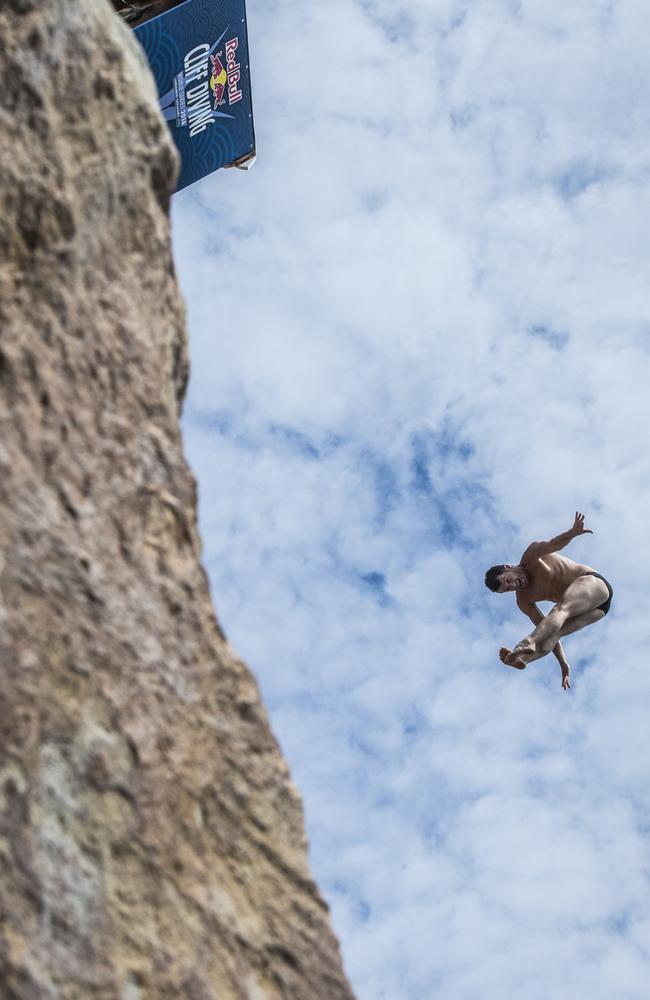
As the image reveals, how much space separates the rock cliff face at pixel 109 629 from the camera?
13.3ft

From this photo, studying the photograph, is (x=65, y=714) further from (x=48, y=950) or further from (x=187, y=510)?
(x=187, y=510)

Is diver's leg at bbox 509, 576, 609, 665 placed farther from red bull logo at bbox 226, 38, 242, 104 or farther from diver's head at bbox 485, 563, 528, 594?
red bull logo at bbox 226, 38, 242, 104

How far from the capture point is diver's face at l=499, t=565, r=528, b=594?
11695 millimetres

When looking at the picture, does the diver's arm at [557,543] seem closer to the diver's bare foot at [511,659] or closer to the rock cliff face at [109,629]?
the diver's bare foot at [511,659]

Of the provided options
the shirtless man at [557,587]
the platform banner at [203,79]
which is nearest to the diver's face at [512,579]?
the shirtless man at [557,587]

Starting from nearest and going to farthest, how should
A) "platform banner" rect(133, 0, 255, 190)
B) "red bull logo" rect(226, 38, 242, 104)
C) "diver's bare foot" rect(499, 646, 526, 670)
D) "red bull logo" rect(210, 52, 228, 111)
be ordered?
"diver's bare foot" rect(499, 646, 526, 670) < "platform banner" rect(133, 0, 255, 190) < "red bull logo" rect(210, 52, 228, 111) < "red bull logo" rect(226, 38, 242, 104)

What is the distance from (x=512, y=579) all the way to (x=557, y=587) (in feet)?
1.71

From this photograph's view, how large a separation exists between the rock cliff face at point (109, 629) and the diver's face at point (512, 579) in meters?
6.82

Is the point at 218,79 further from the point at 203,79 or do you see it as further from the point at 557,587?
the point at 557,587

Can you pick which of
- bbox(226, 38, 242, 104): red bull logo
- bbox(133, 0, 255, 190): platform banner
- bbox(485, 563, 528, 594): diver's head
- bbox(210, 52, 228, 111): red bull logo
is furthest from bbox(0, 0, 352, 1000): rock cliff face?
bbox(226, 38, 242, 104): red bull logo

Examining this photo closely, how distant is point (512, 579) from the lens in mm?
11781

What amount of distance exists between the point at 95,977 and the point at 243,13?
13.8 m

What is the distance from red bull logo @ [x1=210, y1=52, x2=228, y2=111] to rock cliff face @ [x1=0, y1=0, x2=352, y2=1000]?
1030 cm

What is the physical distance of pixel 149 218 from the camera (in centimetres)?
528
